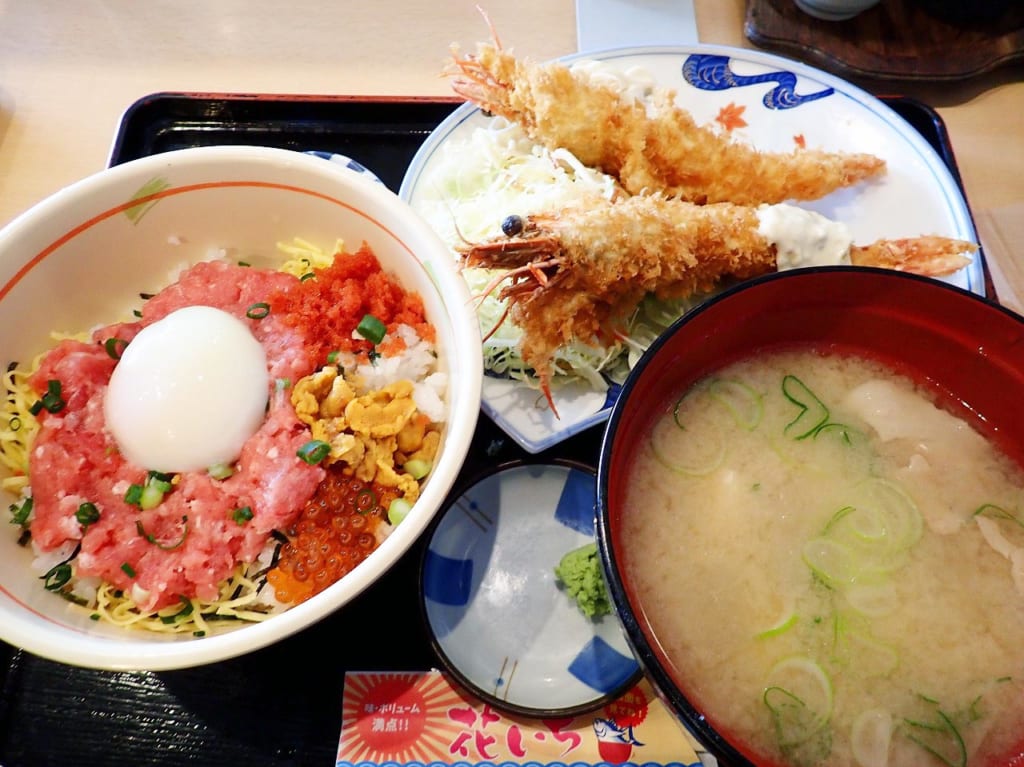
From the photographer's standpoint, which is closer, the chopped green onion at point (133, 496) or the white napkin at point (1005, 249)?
the chopped green onion at point (133, 496)

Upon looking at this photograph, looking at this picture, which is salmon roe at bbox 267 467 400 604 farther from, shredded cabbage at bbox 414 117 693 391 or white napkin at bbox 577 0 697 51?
white napkin at bbox 577 0 697 51

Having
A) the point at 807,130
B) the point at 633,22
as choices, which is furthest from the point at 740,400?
the point at 633,22

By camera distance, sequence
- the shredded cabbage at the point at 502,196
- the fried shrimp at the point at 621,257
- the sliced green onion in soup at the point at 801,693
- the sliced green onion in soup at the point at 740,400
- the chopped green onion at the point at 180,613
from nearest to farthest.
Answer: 1. the sliced green onion in soup at the point at 801,693
2. the chopped green onion at the point at 180,613
3. the sliced green onion in soup at the point at 740,400
4. the fried shrimp at the point at 621,257
5. the shredded cabbage at the point at 502,196

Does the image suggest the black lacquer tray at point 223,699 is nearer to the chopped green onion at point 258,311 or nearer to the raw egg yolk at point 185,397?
the raw egg yolk at point 185,397

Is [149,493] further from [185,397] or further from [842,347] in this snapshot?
[842,347]

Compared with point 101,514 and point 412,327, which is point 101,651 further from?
point 412,327

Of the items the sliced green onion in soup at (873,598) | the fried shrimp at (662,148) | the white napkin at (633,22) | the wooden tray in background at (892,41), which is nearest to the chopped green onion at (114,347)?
the fried shrimp at (662,148)
